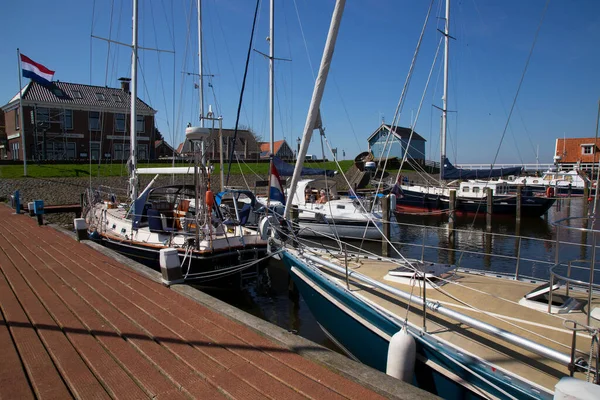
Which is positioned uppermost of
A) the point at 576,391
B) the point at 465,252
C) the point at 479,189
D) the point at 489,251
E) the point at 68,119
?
the point at 68,119

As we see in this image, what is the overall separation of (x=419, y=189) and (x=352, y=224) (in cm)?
1327

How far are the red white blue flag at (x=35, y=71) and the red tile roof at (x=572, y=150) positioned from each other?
192 feet

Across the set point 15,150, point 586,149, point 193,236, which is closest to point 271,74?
point 193,236

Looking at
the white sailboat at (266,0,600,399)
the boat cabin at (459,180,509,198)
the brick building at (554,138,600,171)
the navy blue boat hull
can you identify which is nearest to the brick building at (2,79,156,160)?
the navy blue boat hull

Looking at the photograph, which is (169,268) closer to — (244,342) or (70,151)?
(244,342)

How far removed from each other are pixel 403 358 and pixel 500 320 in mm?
1514

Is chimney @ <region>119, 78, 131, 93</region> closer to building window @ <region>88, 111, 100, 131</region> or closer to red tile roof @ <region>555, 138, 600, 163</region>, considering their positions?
building window @ <region>88, 111, 100, 131</region>

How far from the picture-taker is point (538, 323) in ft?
16.3

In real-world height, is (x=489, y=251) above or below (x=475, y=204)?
below

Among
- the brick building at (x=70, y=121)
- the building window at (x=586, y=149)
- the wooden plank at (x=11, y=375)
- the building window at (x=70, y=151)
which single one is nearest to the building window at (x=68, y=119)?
the brick building at (x=70, y=121)

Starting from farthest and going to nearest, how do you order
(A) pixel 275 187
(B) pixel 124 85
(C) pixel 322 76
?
(B) pixel 124 85 → (A) pixel 275 187 → (C) pixel 322 76

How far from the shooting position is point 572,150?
182ft

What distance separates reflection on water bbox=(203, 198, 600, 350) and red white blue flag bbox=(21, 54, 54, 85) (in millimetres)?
18856

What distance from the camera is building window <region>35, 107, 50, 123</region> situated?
3691cm
